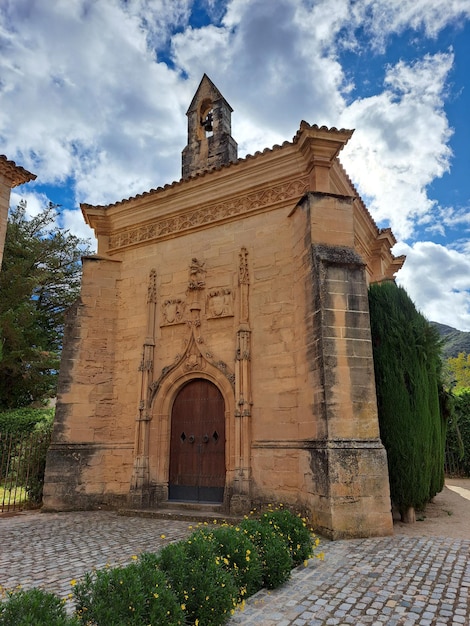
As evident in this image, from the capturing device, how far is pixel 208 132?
42.3 feet

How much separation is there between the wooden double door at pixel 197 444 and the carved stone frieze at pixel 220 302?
57.6 inches

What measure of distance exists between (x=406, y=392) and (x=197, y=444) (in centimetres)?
417

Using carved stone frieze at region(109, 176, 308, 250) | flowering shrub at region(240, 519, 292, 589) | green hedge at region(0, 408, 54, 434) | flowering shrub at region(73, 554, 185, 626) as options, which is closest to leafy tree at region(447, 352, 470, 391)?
carved stone frieze at region(109, 176, 308, 250)

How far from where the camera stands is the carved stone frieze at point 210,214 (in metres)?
8.88

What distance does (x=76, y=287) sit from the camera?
830 inches

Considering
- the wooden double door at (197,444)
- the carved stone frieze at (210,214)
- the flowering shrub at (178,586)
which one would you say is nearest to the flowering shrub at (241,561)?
the flowering shrub at (178,586)

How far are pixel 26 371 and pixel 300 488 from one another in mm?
13500

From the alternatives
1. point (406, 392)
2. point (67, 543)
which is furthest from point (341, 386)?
point (67, 543)

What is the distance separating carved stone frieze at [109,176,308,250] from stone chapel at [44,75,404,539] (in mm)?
29

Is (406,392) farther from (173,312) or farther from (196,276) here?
(173,312)

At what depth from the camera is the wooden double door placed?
8.45 metres

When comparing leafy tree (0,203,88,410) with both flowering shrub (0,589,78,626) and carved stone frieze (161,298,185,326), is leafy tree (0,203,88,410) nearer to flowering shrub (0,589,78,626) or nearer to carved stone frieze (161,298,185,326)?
carved stone frieze (161,298,185,326)

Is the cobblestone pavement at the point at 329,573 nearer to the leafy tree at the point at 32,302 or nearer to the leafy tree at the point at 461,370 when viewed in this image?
the leafy tree at the point at 32,302

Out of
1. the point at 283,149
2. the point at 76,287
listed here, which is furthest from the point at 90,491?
the point at 76,287
